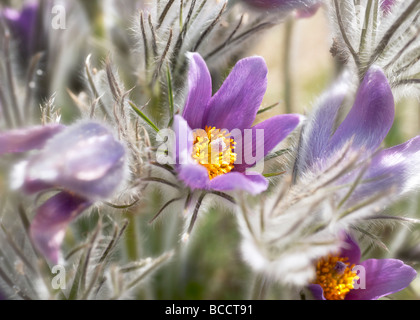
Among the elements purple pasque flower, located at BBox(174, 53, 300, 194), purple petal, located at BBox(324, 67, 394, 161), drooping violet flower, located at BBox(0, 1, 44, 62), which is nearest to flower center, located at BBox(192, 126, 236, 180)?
purple pasque flower, located at BBox(174, 53, 300, 194)

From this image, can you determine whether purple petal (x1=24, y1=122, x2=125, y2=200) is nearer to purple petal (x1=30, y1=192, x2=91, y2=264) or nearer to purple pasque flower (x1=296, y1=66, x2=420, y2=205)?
purple petal (x1=30, y1=192, x2=91, y2=264)

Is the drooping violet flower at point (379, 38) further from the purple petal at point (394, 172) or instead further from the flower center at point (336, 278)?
the flower center at point (336, 278)

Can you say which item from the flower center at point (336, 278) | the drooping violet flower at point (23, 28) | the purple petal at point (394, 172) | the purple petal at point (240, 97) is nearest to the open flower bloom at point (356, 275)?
the flower center at point (336, 278)

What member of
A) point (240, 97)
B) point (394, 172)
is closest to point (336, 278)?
point (394, 172)

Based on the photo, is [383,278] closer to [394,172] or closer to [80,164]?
[394,172]

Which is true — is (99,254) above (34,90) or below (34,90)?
below

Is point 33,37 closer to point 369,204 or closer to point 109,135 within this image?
point 109,135
